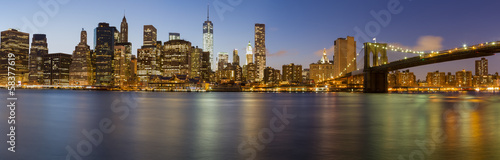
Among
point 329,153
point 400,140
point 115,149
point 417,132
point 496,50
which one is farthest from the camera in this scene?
point 496,50

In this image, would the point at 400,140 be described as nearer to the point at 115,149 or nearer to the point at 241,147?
the point at 241,147

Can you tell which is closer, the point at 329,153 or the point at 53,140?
the point at 329,153

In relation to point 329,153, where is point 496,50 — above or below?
above

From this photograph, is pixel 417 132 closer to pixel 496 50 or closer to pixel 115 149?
pixel 115 149

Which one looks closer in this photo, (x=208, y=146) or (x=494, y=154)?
(x=494, y=154)

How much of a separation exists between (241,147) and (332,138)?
5.09 metres

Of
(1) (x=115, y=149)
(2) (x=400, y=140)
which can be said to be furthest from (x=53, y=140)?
(2) (x=400, y=140)

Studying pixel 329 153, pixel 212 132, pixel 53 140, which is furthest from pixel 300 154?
pixel 53 140

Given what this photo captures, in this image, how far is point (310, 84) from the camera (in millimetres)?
184000

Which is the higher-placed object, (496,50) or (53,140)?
(496,50)

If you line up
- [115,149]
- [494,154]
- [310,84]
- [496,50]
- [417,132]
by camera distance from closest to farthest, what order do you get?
[494,154], [115,149], [417,132], [496,50], [310,84]

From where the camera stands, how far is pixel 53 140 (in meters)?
18.8

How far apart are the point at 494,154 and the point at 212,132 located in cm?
1323

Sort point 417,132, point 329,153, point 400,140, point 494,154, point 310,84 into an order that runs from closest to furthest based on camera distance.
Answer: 1. point 494,154
2. point 329,153
3. point 400,140
4. point 417,132
5. point 310,84
